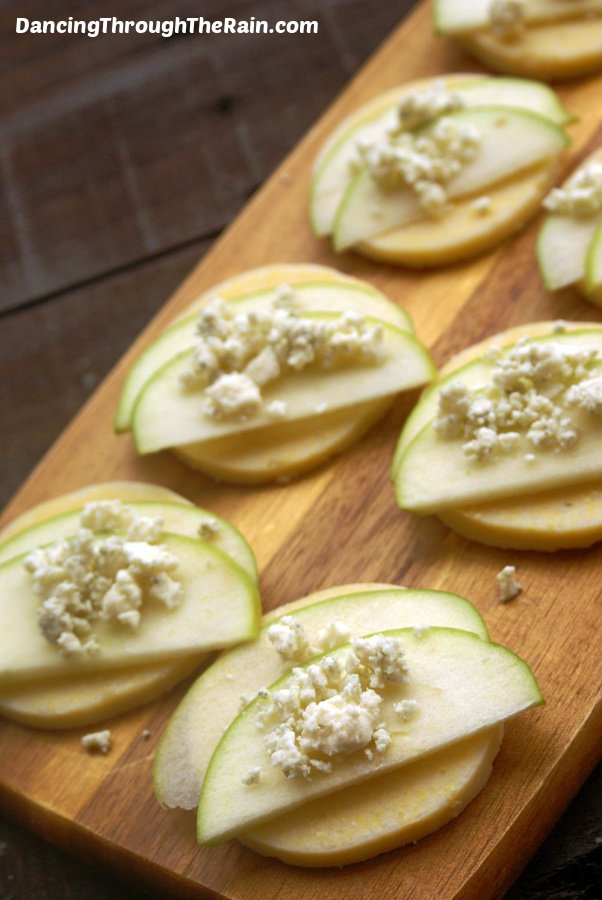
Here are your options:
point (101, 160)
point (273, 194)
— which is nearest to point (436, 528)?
point (273, 194)

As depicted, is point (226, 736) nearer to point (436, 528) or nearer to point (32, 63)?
point (436, 528)

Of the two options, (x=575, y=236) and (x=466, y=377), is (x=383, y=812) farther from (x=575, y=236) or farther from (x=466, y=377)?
(x=575, y=236)

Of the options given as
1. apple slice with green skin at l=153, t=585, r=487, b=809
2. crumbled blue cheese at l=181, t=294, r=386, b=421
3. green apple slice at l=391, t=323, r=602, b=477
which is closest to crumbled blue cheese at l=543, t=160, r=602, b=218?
green apple slice at l=391, t=323, r=602, b=477

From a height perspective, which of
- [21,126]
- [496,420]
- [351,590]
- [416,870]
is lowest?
[416,870]

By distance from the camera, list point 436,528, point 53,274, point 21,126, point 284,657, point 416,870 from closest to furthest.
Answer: point 416,870
point 284,657
point 436,528
point 53,274
point 21,126

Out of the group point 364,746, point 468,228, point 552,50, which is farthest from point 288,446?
point 552,50

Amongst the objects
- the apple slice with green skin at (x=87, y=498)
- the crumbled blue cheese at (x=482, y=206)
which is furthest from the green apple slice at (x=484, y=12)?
the apple slice with green skin at (x=87, y=498)

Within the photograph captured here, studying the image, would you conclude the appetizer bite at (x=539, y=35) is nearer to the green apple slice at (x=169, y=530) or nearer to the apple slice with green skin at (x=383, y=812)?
the green apple slice at (x=169, y=530)
